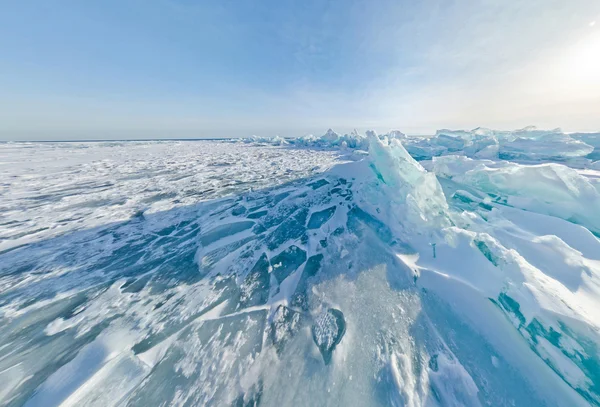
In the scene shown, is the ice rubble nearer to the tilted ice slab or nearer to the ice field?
the tilted ice slab

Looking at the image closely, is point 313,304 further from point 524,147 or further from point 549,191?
point 524,147

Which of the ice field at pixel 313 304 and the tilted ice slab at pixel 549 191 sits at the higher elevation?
the tilted ice slab at pixel 549 191

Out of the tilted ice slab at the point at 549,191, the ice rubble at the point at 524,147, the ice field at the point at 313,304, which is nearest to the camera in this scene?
the ice field at the point at 313,304

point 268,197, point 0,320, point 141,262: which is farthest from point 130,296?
point 268,197

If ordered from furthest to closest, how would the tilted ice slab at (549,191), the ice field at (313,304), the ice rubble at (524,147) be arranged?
the ice rubble at (524,147) < the tilted ice slab at (549,191) < the ice field at (313,304)

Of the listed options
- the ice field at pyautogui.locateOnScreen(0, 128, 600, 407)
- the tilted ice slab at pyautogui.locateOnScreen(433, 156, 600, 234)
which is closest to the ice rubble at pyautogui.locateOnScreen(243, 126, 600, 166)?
the tilted ice slab at pyautogui.locateOnScreen(433, 156, 600, 234)

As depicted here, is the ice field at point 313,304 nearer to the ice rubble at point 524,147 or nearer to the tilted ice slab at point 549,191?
the tilted ice slab at point 549,191

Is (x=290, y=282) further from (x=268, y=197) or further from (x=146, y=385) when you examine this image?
(x=268, y=197)

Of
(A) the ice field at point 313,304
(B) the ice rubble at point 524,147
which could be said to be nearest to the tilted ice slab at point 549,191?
(A) the ice field at point 313,304
